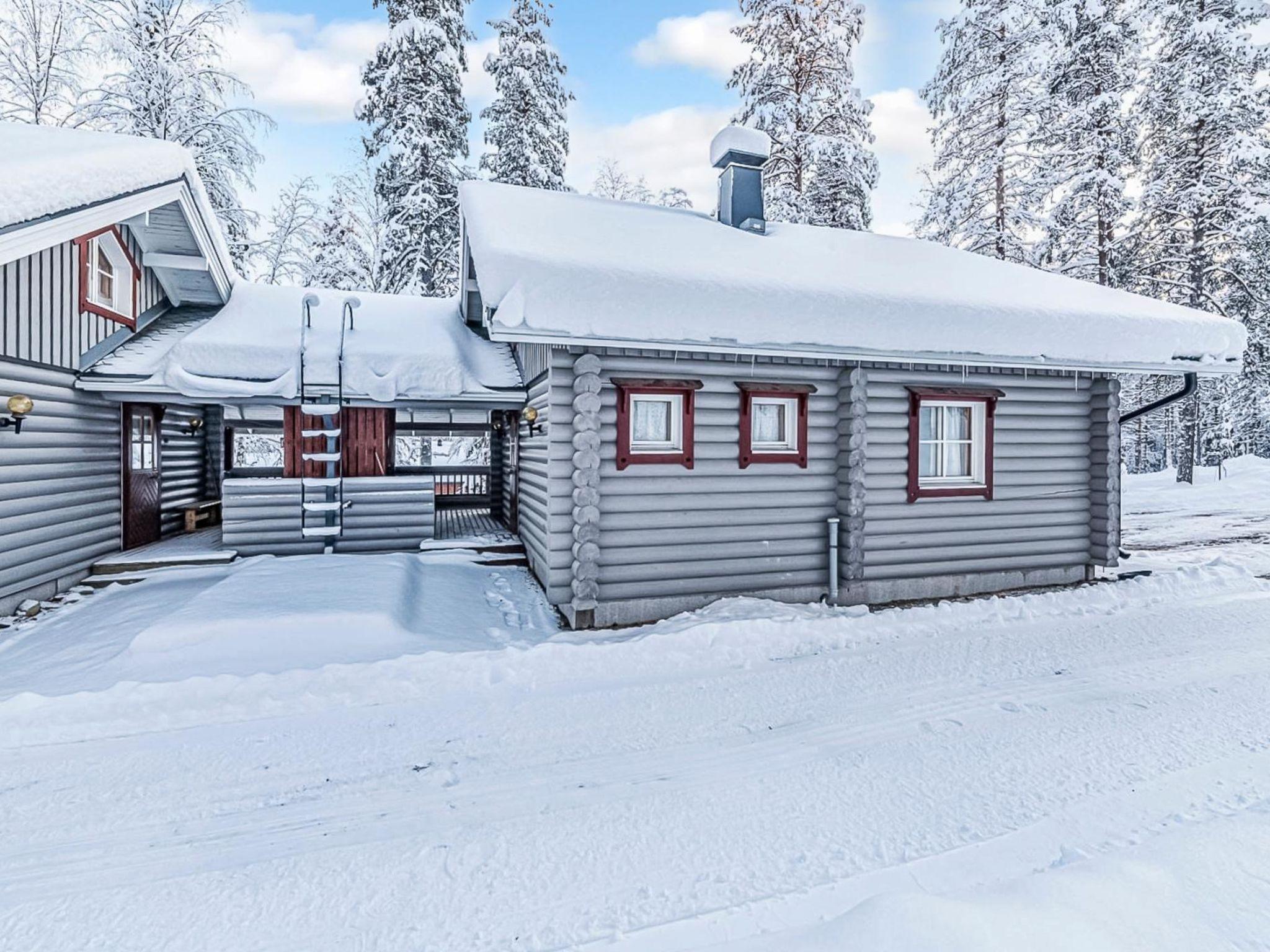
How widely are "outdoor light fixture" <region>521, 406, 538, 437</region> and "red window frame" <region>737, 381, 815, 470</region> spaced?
8.47ft

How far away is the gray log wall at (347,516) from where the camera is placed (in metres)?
8.64

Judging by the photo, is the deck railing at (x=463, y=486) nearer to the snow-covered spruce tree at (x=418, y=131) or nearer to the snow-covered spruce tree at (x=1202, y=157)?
the snow-covered spruce tree at (x=418, y=131)

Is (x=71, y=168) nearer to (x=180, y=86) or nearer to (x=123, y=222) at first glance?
(x=123, y=222)

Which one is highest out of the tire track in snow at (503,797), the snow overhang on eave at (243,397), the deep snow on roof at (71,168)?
the deep snow on roof at (71,168)

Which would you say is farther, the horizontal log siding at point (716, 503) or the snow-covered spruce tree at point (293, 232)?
the snow-covered spruce tree at point (293, 232)

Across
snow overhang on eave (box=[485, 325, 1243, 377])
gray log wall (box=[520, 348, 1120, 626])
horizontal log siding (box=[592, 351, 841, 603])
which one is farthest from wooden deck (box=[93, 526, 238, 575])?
horizontal log siding (box=[592, 351, 841, 603])

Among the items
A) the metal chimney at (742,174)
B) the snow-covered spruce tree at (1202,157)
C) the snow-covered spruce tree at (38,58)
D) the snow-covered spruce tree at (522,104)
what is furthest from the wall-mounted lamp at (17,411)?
the snow-covered spruce tree at (1202,157)

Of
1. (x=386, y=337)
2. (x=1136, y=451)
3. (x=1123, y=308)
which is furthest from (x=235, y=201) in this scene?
(x=1136, y=451)

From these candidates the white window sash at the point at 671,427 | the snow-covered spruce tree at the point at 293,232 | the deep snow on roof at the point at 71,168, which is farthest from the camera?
the snow-covered spruce tree at the point at 293,232

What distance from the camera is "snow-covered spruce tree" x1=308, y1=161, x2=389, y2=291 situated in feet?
68.2

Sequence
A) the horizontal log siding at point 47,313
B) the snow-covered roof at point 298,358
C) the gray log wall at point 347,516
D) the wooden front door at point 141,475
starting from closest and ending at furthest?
the horizontal log siding at point 47,313 → the snow-covered roof at point 298,358 → the gray log wall at point 347,516 → the wooden front door at point 141,475

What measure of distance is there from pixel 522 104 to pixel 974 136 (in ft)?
44.7

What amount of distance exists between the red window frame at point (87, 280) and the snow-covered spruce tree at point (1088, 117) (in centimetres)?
2088

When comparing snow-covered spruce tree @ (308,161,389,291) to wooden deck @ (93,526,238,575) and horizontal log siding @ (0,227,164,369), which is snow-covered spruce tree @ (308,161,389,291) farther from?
wooden deck @ (93,526,238,575)
